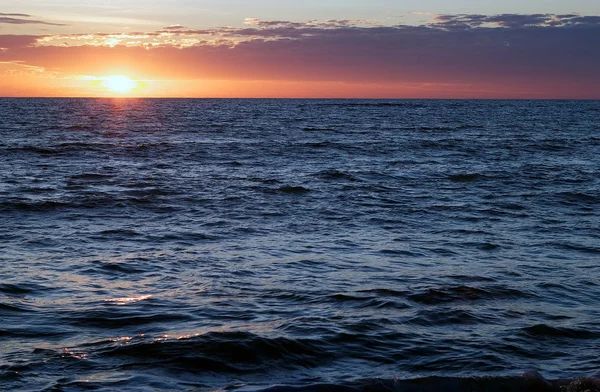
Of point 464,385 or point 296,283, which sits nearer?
point 464,385

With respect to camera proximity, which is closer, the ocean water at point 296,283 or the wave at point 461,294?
the ocean water at point 296,283

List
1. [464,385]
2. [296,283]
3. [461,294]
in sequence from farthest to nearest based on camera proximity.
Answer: [296,283]
[461,294]
[464,385]

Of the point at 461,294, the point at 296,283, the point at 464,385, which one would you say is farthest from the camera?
the point at 296,283

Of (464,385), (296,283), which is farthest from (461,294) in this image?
(464,385)

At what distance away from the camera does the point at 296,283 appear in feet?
37.2

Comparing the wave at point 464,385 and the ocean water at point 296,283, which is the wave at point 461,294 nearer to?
the ocean water at point 296,283

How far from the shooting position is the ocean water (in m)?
7.61

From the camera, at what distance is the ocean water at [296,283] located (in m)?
7.61

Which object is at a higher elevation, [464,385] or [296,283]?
[464,385]

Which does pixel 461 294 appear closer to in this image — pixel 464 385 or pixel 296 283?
pixel 296 283

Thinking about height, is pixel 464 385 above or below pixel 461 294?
above

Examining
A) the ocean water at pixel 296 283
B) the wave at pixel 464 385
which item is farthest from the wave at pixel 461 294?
the wave at pixel 464 385

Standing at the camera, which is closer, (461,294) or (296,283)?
(461,294)

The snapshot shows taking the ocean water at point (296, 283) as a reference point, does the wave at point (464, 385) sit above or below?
above
